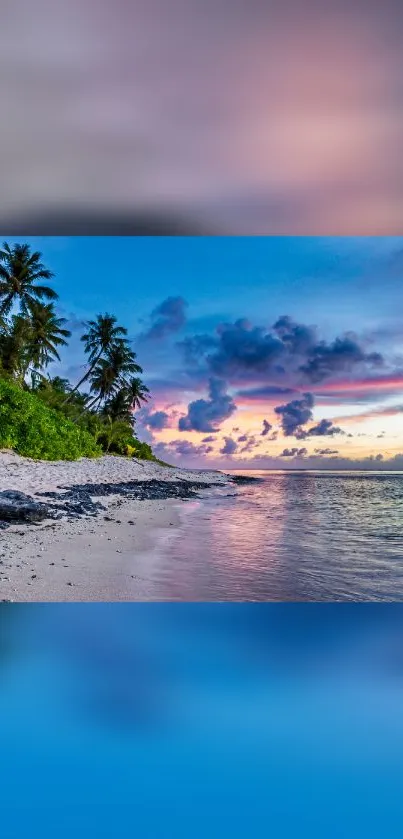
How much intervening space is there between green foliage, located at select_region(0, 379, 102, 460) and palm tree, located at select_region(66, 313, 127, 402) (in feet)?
3.19

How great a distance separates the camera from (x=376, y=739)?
6.75 ft

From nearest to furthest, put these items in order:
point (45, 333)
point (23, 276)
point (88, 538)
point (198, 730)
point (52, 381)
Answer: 1. point (198, 730)
2. point (88, 538)
3. point (23, 276)
4. point (45, 333)
5. point (52, 381)

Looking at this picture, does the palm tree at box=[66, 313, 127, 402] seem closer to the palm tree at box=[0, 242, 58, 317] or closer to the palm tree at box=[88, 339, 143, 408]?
the palm tree at box=[88, 339, 143, 408]

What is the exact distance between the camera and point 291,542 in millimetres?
5504

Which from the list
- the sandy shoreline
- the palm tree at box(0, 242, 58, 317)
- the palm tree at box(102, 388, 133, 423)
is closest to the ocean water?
the sandy shoreline

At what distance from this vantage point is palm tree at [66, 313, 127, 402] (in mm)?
5117

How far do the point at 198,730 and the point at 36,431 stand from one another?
4281 mm

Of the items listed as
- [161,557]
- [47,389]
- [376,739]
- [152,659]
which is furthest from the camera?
[47,389]

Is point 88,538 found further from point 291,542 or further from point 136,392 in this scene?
point 291,542

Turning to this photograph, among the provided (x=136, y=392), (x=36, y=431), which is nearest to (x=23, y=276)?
(x=136, y=392)

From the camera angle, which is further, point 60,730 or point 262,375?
point 262,375
